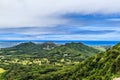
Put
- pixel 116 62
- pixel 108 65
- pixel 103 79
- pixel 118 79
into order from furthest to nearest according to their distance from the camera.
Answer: pixel 108 65, pixel 116 62, pixel 103 79, pixel 118 79

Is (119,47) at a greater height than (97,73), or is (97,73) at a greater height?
(119,47)

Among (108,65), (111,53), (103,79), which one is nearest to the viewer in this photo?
(103,79)

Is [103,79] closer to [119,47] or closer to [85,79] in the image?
[85,79]

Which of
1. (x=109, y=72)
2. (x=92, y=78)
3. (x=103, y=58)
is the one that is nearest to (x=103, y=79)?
(x=109, y=72)

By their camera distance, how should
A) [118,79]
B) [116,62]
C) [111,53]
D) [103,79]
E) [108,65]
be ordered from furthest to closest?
[111,53] < [108,65] < [116,62] < [103,79] < [118,79]

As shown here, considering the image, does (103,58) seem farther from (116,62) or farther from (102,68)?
(116,62)

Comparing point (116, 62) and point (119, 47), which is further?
point (119, 47)

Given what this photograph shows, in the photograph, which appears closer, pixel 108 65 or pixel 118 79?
pixel 118 79

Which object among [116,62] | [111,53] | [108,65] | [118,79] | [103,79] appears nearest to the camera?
[118,79]

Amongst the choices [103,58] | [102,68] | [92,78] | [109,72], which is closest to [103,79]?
[109,72]
